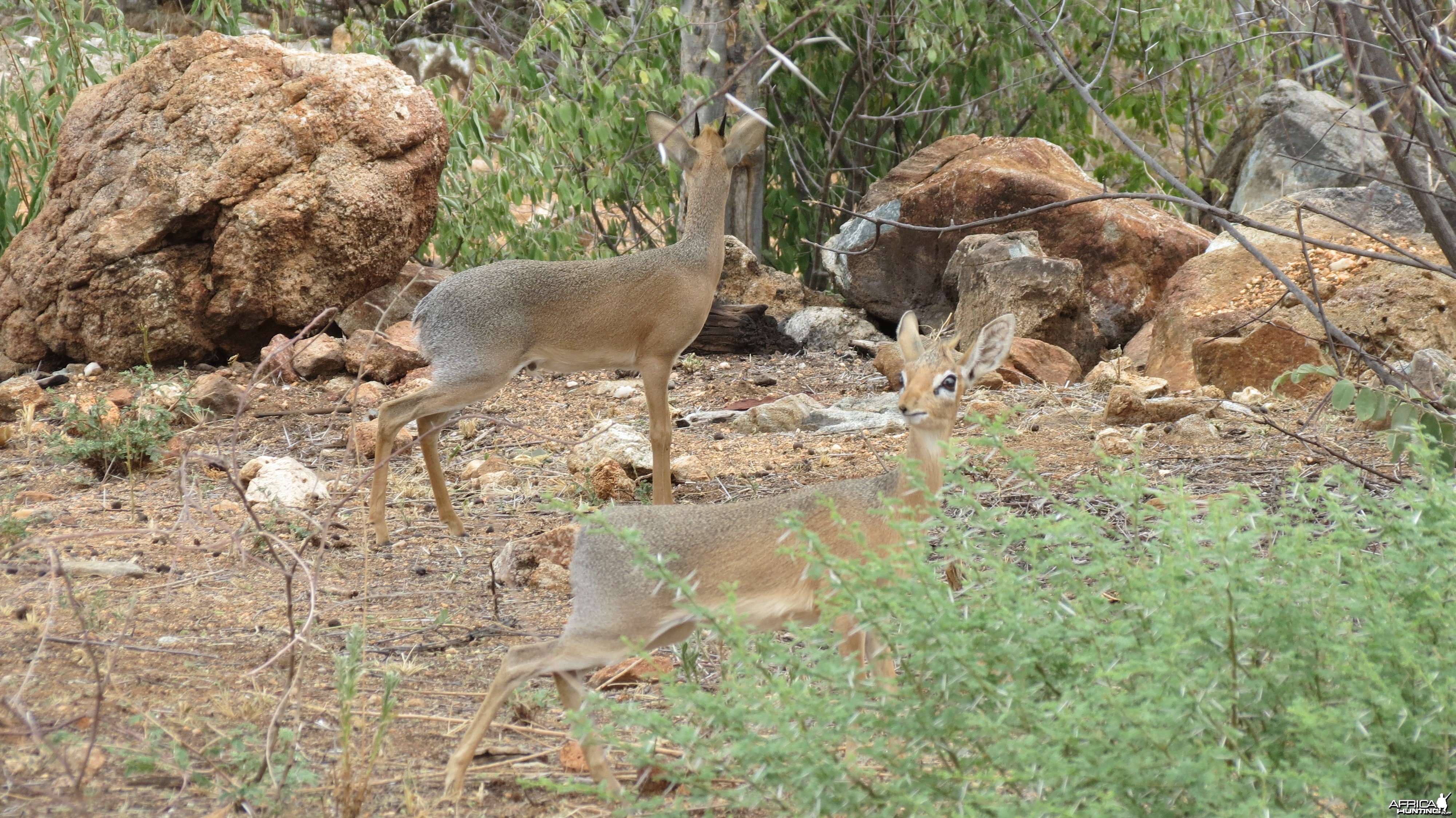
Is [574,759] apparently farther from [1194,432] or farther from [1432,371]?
[1432,371]

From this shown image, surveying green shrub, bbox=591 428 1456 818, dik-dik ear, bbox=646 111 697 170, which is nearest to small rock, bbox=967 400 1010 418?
dik-dik ear, bbox=646 111 697 170

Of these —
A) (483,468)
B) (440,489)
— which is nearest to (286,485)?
(440,489)

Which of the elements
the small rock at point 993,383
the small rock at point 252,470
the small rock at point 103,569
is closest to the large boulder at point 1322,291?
the small rock at point 993,383

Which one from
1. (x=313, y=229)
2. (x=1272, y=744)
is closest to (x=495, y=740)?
(x=1272, y=744)

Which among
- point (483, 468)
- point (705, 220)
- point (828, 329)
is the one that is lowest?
point (828, 329)

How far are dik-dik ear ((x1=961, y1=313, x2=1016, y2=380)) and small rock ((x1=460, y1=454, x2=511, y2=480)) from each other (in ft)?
11.3

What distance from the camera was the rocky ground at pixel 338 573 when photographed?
314 centimetres

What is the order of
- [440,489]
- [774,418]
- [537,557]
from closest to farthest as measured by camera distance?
1. [537,557]
2. [440,489]
3. [774,418]

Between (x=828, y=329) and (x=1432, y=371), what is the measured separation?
493cm

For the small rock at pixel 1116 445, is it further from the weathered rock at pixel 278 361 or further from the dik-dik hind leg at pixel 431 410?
the weathered rock at pixel 278 361

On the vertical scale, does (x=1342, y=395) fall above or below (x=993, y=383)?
above

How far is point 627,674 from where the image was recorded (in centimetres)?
416

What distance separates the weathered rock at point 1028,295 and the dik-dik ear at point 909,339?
438 centimetres

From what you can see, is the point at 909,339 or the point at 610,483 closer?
the point at 909,339
